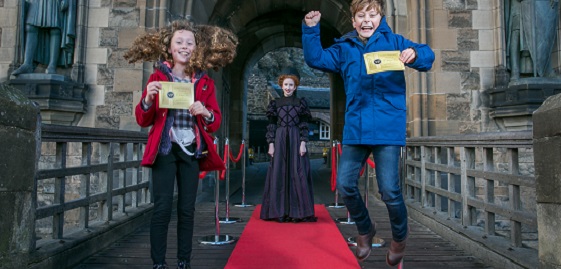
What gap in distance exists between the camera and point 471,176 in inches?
144

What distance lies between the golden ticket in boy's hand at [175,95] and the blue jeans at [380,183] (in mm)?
1053

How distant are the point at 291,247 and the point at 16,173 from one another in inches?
87.0

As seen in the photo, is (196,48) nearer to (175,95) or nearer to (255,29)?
(175,95)

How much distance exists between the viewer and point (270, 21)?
11.9m

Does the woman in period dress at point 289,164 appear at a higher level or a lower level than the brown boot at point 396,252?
higher

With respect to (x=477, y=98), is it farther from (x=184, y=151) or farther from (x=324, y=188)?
(x=184, y=151)

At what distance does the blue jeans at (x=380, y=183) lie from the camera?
8.04 feet

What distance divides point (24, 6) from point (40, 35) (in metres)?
0.43

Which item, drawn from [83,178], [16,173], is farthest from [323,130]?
[16,173]

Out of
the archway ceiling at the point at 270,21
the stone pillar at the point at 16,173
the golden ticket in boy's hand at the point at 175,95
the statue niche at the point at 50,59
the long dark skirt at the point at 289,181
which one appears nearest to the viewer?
the stone pillar at the point at 16,173

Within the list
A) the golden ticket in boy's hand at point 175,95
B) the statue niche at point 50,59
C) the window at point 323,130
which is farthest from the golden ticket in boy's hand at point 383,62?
the window at point 323,130

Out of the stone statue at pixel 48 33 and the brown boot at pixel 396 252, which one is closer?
the brown boot at pixel 396 252

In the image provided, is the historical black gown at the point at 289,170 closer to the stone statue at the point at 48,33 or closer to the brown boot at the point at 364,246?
→ the brown boot at the point at 364,246

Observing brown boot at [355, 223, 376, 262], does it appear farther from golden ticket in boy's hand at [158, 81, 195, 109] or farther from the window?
the window
